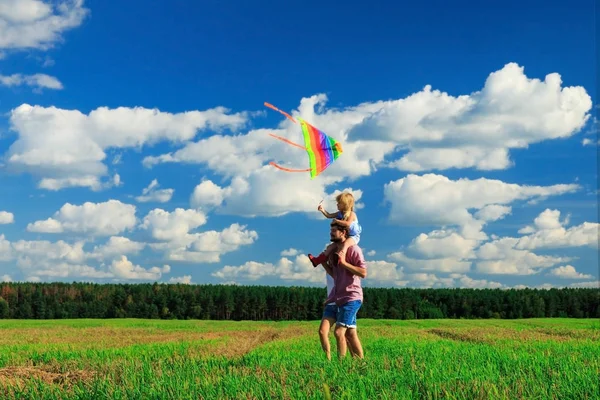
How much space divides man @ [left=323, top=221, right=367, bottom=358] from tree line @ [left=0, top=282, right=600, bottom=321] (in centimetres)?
8018

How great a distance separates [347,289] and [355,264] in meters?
0.39

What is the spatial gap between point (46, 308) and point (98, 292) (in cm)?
731

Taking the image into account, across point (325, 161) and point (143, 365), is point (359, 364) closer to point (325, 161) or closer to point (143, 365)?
point (143, 365)

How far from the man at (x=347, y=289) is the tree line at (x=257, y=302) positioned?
80.2 meters

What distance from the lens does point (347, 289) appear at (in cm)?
922

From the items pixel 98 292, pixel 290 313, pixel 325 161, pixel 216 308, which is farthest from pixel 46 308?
pixel 325 161

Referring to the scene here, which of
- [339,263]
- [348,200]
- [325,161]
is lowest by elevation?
[339,263]

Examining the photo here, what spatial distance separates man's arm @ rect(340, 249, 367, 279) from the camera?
29.7 ft

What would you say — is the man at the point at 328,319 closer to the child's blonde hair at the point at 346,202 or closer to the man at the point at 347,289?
the man at the point at 347,289

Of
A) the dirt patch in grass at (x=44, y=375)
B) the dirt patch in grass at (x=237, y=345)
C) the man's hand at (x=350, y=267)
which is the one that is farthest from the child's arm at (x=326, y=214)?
the dirt patch in grass at (x=44, y=375)

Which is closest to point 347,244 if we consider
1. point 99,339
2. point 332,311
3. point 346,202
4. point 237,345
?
point 346,202

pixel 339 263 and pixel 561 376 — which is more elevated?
pixel 339 263

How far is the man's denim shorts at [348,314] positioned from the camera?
9.16 meters

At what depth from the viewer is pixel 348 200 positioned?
9477 millimetres
